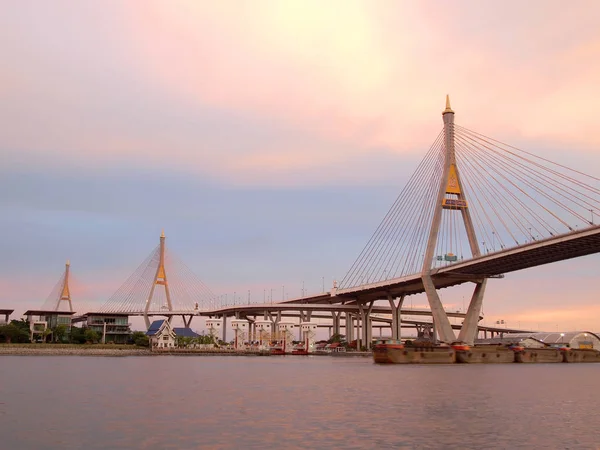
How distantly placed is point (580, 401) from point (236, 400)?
59.6ft

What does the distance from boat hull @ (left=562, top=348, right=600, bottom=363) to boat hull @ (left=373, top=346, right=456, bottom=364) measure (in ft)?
93.1

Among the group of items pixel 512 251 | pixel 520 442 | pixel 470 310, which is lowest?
pixel 520 442

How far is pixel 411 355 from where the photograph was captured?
81500 millimetres

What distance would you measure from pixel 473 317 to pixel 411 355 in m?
15.1

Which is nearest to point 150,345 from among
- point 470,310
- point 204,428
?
point 470,310

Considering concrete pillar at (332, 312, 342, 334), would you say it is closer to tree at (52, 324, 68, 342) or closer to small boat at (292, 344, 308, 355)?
small boat at (292, 344, 308, 355)

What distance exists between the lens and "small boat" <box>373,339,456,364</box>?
79.6 m

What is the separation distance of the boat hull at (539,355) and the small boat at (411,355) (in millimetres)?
14598

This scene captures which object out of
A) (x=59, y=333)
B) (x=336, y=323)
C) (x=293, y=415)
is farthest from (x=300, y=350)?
(x=293, y=415)

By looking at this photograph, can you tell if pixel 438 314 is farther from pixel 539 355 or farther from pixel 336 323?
pixel 336 323

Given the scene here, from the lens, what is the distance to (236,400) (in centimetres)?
3344

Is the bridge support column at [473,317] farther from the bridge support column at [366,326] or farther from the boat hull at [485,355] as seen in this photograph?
the bridge support column at [366,326]

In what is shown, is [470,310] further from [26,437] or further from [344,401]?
[26,437]

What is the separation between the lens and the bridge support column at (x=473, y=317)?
298 feet
